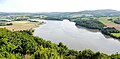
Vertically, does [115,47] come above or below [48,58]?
below

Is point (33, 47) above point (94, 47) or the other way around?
above

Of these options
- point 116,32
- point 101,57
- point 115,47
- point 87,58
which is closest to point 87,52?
point 87,58

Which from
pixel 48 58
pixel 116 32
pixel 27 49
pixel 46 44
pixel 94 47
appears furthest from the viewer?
pixel 116 32

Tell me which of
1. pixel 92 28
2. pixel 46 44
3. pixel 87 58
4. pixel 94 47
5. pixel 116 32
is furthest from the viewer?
pixel 92 28

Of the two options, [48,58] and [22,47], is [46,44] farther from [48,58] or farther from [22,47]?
[48,58]

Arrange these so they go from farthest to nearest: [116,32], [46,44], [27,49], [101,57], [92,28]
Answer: [92,28], [116,32], [46,44], [27,49], [101,57]

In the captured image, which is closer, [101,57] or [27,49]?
[101,57]

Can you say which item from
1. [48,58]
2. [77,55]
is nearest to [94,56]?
[77,55]

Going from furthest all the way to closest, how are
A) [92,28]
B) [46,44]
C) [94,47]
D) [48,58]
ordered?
[92,28], [94,47], [46,44], [48,58]

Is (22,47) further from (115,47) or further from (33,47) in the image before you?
(115,47)
